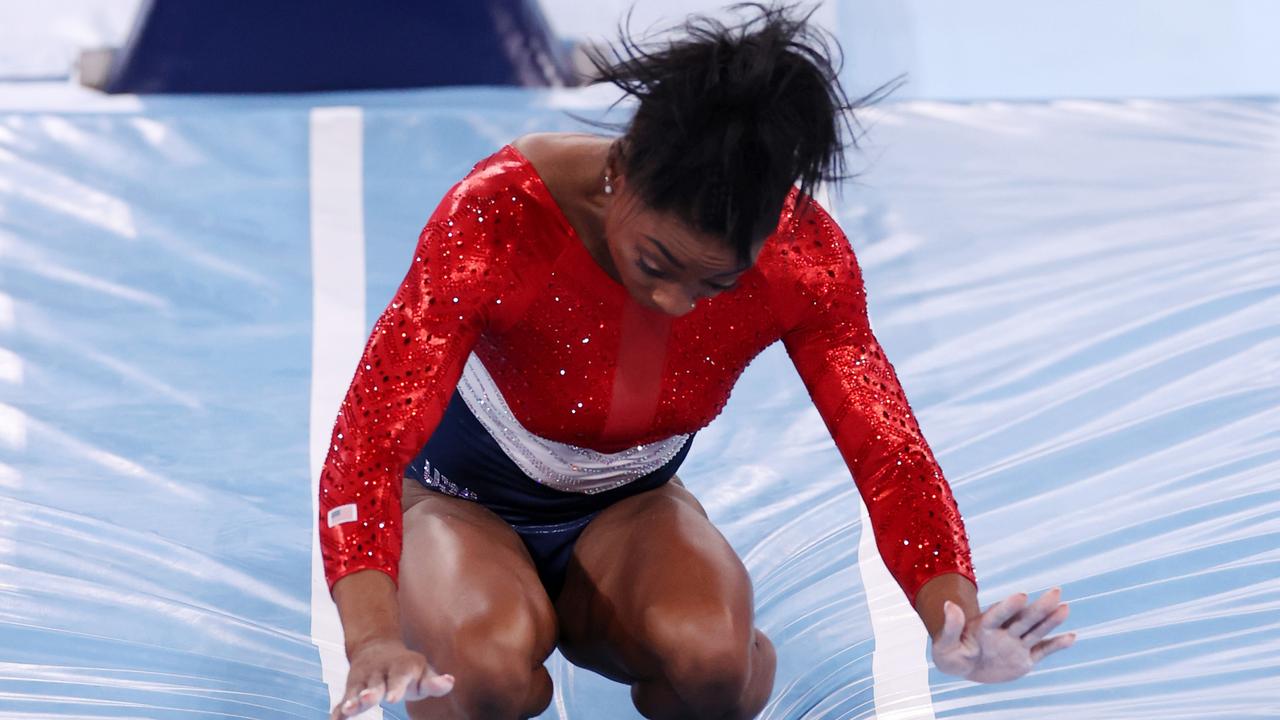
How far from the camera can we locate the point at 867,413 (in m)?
1.49

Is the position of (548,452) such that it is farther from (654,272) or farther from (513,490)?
(654,272)

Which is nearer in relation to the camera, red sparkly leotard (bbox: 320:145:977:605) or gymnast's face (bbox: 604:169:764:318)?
gymnast's face (bbox: 604:169:764:318)

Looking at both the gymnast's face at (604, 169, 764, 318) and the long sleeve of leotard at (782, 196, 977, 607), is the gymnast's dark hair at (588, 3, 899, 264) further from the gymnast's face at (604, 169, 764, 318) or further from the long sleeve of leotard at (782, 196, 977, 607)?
the long sleeve of leotard at (782, 196, 977, 607)

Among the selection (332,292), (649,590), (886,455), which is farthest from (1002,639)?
(332,292)

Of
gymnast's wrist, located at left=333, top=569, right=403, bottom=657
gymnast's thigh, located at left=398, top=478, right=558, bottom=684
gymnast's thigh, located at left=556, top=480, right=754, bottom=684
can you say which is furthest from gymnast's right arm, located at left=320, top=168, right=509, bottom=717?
gymnast's thigh, located at left=556, top=480, right=754, bottom=684

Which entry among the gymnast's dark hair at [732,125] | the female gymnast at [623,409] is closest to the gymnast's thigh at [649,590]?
the female gymnast at [623,409]

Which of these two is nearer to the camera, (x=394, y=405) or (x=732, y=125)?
(x=732, y=125)

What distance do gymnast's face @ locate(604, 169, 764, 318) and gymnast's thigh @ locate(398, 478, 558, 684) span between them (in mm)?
330

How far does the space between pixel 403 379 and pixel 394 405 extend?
26 millimetres

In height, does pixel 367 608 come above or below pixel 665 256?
below

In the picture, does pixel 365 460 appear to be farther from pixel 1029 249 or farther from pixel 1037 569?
pixel 1029 249

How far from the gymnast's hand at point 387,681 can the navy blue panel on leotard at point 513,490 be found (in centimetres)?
43

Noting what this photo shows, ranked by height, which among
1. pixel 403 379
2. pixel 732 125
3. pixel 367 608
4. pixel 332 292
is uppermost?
pixel 732 125

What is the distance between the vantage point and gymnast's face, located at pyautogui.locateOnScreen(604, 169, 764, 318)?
1.26 metres
